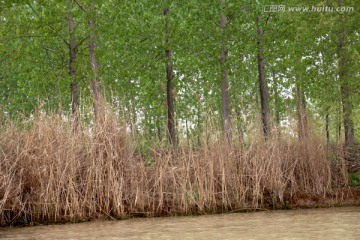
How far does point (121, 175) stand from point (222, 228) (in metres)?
1.89

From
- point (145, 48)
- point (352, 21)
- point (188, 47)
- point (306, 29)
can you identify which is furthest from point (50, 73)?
point (352, 21)

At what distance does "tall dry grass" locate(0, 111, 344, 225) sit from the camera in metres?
7.71

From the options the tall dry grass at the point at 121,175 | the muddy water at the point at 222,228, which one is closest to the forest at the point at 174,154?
the tall dry grass at the point at 121,175

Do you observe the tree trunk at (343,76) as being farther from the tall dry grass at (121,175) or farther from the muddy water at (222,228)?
the muddy water at (222,228)

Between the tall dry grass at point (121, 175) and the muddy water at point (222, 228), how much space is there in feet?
1.09

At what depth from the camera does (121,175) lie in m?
7.97

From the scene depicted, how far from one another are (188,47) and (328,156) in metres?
7.11

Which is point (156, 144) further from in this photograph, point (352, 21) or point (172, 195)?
point (352, 21)

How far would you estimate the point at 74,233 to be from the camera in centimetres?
674

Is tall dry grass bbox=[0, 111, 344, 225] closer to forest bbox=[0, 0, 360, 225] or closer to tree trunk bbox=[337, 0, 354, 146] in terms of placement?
forest bbox=[0, 0, 360, 225]

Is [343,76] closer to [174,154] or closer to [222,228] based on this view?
[174,154]

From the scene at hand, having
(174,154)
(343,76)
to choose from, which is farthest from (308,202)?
(343,76)

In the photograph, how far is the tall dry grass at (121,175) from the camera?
7.71 m

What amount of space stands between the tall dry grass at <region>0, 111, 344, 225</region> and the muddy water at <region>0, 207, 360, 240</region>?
1.09 feet
